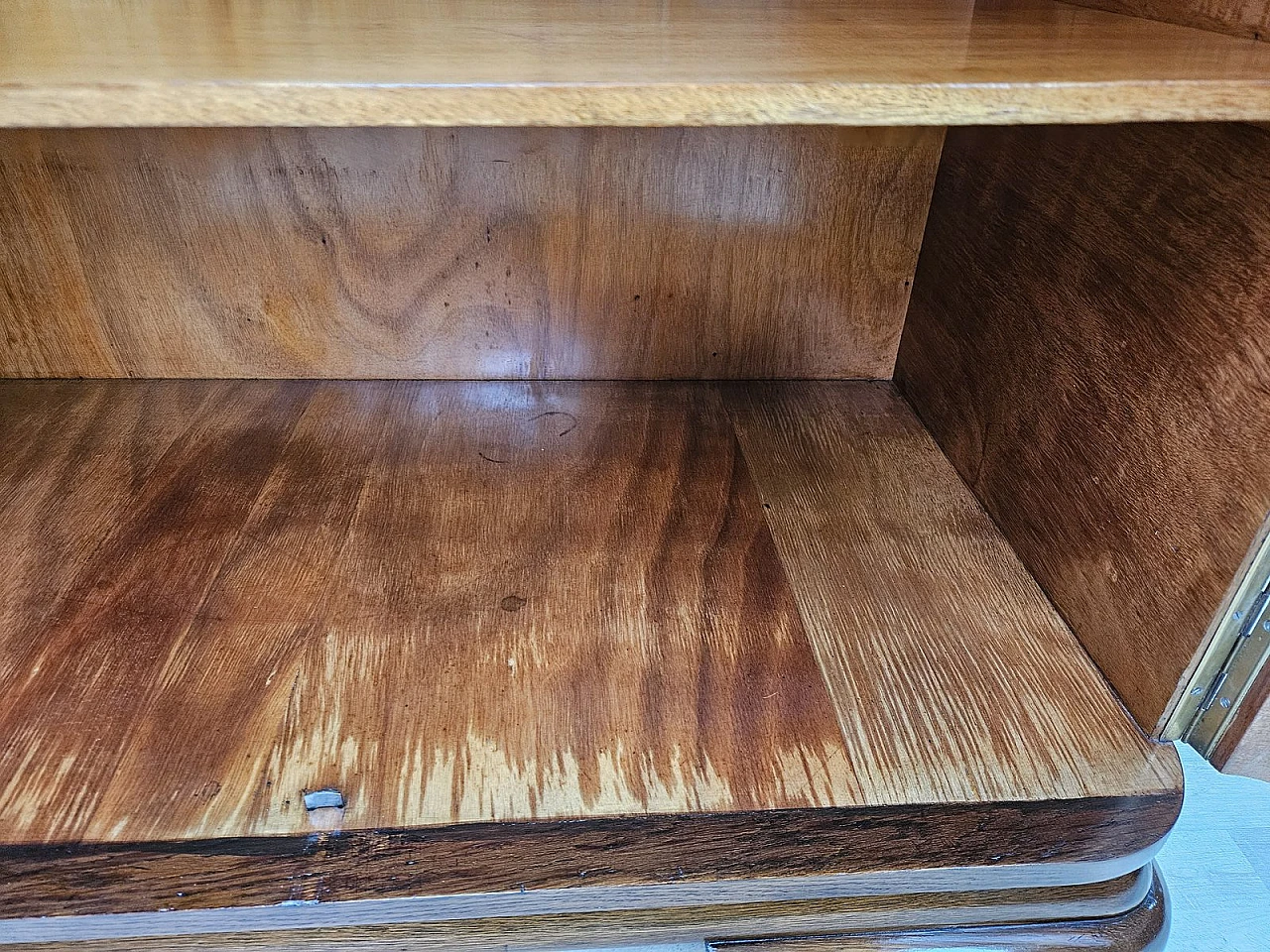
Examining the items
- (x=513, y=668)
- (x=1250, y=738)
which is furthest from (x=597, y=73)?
(x=1250, y=738)

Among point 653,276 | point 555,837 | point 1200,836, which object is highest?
point 653,276

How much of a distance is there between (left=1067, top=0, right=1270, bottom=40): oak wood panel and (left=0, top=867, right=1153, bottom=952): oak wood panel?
0.43m

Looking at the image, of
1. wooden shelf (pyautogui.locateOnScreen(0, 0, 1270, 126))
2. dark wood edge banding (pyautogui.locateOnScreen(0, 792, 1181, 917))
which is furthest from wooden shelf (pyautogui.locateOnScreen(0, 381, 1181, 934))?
wooden shelf (pyautogui.locateOnScreen(0, 0, 1270, 126))

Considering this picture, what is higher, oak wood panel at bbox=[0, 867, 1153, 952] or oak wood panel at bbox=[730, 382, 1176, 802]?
oak wood panel at bbox=[730, 382, 1176, 802]

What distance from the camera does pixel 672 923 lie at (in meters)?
0.47

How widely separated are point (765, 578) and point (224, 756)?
1.03 feet

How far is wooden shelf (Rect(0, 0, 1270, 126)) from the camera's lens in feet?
1.09

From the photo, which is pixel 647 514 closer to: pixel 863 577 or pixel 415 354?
pixel 863 577

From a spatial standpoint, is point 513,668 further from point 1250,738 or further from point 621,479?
point 1250,738

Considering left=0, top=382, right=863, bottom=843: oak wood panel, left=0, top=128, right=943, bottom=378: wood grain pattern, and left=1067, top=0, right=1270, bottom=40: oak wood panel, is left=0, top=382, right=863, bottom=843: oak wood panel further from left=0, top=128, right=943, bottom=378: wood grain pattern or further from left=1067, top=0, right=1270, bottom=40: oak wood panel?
left=1067, top=0, right=1270, bottom=40: oak wood panel

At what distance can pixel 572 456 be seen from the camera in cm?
68

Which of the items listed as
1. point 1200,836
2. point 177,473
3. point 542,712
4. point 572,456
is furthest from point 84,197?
point 1200,836

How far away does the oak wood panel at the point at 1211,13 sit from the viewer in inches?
17.0

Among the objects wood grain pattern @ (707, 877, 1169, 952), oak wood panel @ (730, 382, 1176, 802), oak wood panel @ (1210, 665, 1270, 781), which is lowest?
wood grain pattern @ (707, 877, 1169, 952)
